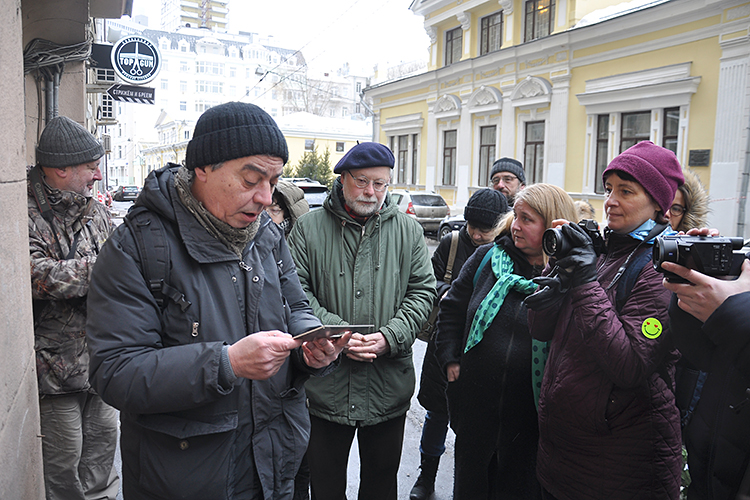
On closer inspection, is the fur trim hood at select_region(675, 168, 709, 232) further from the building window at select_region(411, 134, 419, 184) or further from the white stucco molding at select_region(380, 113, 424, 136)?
the building window at select_region(411, 134, 419, 184)

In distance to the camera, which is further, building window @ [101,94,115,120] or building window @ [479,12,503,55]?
building window @ [479,12,503,55]

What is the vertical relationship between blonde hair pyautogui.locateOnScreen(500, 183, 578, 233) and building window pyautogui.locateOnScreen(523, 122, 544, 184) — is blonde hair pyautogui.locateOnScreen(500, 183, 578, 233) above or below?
below

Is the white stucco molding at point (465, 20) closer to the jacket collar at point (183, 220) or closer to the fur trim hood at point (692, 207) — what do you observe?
the fur trim hood at point (692, 207)

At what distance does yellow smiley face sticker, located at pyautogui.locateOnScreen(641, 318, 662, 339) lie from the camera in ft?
6.70

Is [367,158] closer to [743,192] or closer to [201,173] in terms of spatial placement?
[201,173]

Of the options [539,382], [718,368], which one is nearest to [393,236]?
[539,382]

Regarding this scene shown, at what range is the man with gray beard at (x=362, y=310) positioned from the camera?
9.30ft

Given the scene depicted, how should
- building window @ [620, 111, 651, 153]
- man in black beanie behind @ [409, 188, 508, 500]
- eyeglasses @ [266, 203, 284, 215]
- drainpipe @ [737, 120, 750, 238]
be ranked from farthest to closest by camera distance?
building window @ [620, 111, 651, 153]
drainpipe @ [737, 120, 750, 238]
eyeglasses @ [266, 203, 284, 215]
man in black beanie behind @ [409, 188, 508, 500]

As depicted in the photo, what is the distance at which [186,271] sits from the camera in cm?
174

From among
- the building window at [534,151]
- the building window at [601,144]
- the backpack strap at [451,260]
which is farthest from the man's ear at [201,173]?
the building window at [534,151]

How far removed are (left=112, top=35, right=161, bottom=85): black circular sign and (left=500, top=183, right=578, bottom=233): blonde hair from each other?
10.5 metres

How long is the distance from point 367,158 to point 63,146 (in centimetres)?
161

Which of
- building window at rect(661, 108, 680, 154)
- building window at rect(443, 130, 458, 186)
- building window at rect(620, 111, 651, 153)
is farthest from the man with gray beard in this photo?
building window at rect(443, 130, 458, 186)

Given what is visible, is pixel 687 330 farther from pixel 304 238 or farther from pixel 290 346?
pixel 304 238
